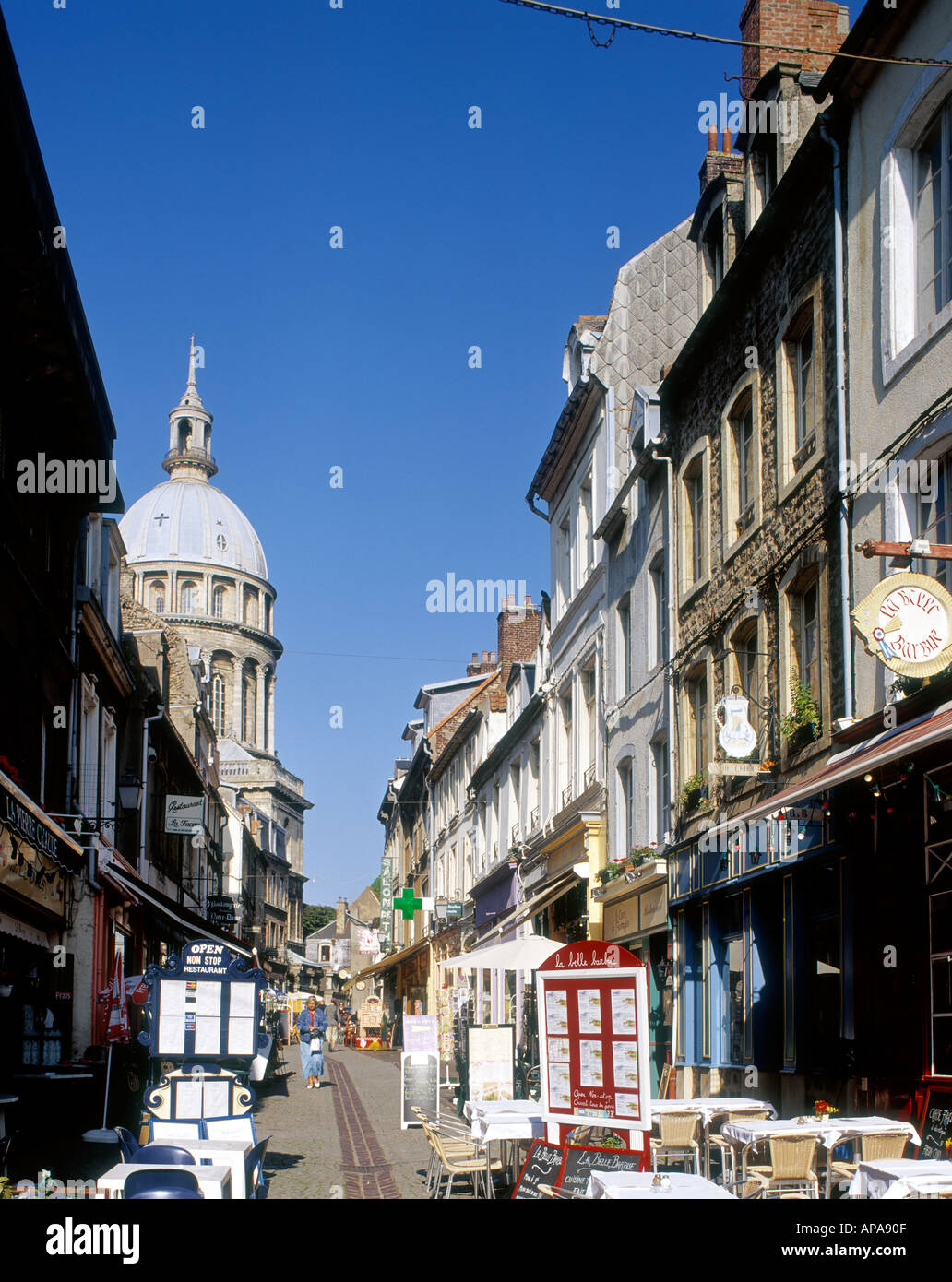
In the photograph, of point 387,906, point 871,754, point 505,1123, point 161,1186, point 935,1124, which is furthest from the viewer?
point 387,906

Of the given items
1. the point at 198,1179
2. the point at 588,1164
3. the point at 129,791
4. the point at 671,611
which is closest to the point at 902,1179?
the point at 588,1164

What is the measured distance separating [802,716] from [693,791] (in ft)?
13.6

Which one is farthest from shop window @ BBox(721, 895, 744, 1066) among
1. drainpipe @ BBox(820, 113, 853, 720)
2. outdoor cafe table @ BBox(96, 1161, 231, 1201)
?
outdoor cafe table @ BBox(96, 1161, 231, 1201)

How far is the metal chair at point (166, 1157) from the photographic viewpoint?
24.5 ft

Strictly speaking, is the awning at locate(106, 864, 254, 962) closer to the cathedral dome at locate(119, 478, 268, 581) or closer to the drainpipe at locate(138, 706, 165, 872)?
the drainpipe at locate(138, 706, 165, 872)

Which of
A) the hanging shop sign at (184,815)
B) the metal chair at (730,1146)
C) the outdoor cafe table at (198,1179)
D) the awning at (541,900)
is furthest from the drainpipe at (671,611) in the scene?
the outdoor cafe table at (198,1179)

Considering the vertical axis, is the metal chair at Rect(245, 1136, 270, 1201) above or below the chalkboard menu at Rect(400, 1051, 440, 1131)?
above

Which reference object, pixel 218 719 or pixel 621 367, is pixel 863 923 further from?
pixel 218 719

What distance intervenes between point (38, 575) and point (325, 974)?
329 ft

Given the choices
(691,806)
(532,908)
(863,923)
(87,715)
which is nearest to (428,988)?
(532,908)

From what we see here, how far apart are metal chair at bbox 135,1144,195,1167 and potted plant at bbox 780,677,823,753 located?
329 inches

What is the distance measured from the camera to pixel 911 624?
35.1 feet

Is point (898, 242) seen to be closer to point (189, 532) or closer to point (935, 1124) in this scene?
point (935, 1124)

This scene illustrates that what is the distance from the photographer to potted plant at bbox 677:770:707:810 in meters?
18.1
